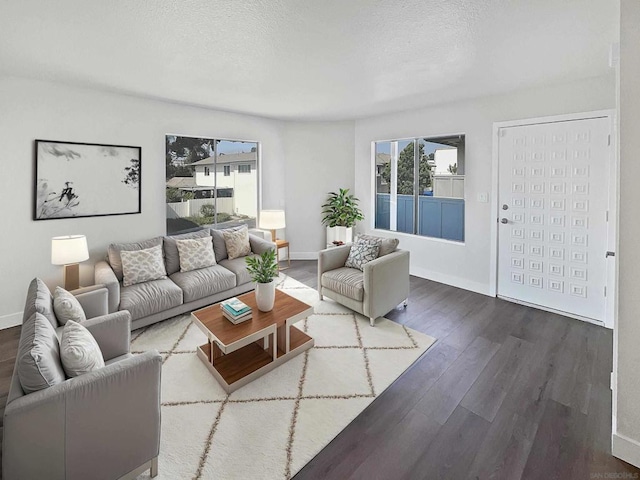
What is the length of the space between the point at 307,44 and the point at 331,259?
2.34 metres

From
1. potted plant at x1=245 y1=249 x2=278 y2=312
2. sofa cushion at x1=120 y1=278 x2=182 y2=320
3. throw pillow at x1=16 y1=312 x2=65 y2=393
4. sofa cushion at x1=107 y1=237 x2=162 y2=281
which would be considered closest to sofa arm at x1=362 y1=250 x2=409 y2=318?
potted plant at x1=245 y1=249 x2=278 y2=312

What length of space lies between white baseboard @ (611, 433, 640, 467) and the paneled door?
209 cm

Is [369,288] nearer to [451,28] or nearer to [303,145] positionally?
[451,28]

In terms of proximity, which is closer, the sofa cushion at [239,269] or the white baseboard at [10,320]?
the white baseboard at [10,320]

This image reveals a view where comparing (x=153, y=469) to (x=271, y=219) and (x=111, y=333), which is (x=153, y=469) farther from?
(x=271, y=219)

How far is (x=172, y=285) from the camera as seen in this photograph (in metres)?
3.52

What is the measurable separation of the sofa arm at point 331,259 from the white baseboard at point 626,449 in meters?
2.80

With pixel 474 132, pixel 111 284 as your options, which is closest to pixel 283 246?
pixel 111 284

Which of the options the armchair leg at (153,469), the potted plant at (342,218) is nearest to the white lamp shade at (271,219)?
the potted plant at (342,218)

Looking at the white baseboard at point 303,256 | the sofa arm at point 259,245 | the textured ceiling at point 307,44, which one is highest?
the textured ceiling at point 307,44

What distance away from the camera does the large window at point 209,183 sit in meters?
4.59

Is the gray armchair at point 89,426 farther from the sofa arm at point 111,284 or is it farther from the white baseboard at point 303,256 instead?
the white baseboard at point 303,256

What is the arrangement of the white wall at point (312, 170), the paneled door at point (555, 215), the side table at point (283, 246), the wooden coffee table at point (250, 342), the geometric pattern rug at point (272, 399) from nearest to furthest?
1. the geometric pattern rug at point (272, 399)
2. the wooden coffee table at point (250, 342)
3. the paneled door at point (555, 215)
4. the side table at point (283, 246)
5. the white wall at point (312, 170)

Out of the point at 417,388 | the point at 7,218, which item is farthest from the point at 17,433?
the point at 7,218
